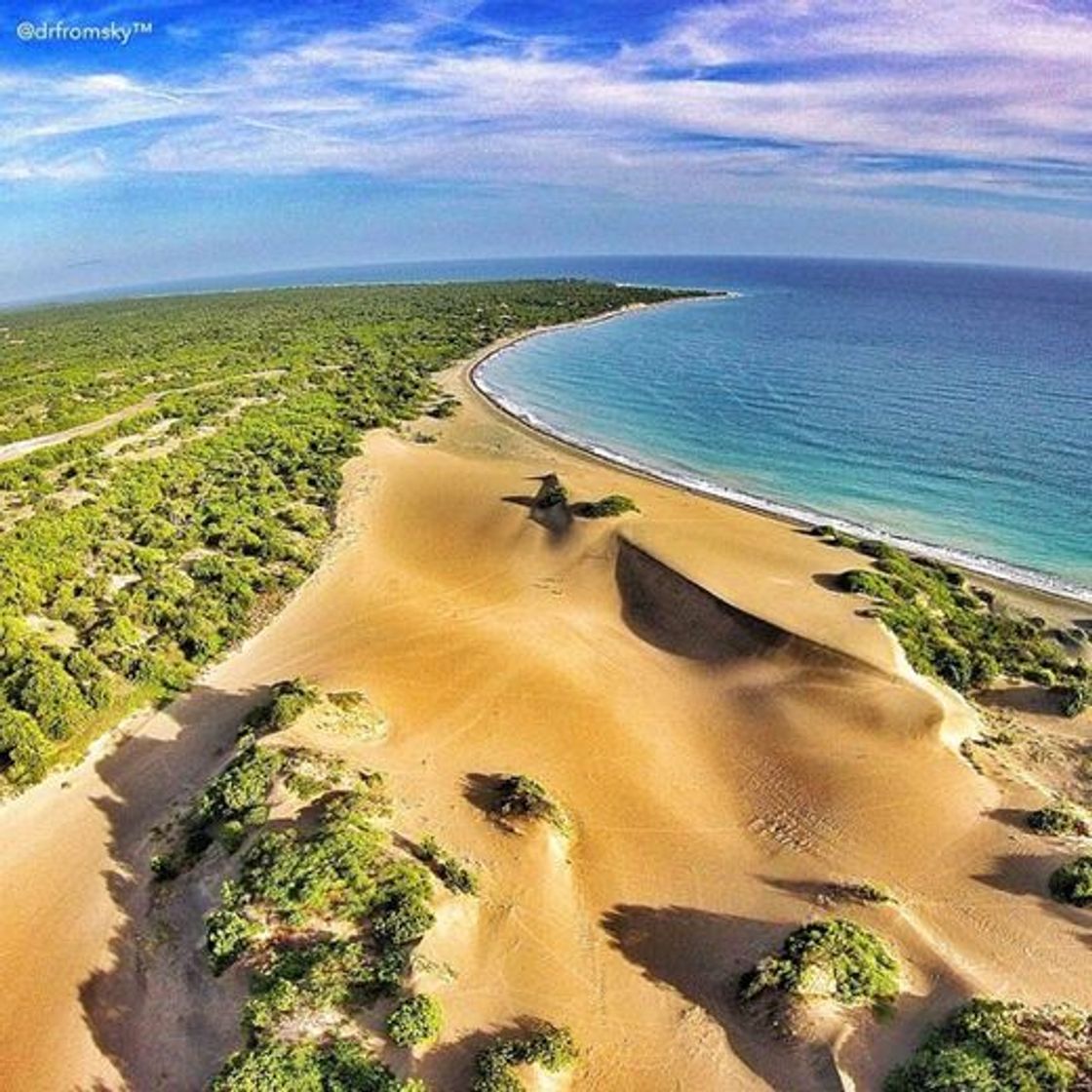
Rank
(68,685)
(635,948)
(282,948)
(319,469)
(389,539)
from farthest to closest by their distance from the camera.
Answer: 1. (319,469)
2. (389,539)
3. (68,685)
4. (635,948)
5. (282,948)

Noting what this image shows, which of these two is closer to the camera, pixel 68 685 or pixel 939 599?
pixel 68 685

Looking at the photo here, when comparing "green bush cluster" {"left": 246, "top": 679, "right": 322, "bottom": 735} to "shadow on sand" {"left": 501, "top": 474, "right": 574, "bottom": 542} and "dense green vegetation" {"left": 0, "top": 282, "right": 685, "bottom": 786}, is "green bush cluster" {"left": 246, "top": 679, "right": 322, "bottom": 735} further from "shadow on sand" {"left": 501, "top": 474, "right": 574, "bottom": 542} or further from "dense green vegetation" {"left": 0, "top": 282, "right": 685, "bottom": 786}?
"shadow on sand" {"left": 501, "top": 474, "right": 574, "bottom": 542}

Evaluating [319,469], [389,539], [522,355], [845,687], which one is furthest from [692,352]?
[845,687]

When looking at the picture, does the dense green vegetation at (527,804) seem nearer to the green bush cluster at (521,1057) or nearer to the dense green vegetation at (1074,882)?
the green bush cluster at (521,1057)

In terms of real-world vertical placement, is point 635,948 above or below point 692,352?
below

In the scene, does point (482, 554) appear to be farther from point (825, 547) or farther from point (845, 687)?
point (845, 687)

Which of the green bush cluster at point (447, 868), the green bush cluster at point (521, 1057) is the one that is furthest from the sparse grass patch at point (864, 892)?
the green bush cluster at point (447, 868)

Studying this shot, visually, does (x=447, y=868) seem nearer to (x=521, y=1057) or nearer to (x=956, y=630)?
(x=521, y=1057)

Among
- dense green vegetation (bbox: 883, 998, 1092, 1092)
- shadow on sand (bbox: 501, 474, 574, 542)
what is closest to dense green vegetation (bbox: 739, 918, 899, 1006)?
dense green vegetation (bbox: 883, 998, 1092, 1092)
